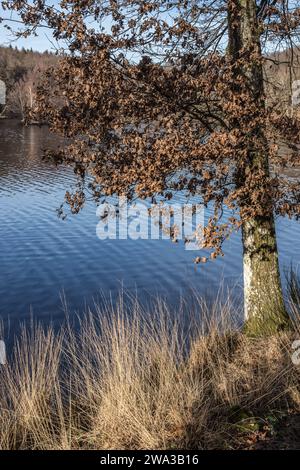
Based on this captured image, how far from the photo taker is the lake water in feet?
46.3

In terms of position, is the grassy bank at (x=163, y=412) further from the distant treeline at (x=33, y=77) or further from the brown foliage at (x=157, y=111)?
the distant treeline at (x=33, y=77)

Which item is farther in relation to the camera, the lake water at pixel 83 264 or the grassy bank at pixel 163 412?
the lake water at pixel 83 264

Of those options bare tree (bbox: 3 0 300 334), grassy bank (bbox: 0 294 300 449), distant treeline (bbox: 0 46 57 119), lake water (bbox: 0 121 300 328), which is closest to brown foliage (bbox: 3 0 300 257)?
bare tree (bbox: 3 0 300 334)

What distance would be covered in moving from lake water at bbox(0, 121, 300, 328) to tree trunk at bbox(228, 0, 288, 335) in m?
1.98

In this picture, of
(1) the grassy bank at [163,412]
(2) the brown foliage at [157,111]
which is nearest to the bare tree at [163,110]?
(2) the brown foliage at [157,111]

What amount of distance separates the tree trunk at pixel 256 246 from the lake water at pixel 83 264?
1977 mm

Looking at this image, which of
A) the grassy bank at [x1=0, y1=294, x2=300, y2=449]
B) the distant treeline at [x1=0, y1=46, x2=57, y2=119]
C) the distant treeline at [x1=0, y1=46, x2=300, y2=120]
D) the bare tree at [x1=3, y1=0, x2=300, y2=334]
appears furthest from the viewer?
the distant treeline at [x1=0, y1=46, x2=57, y2=119]

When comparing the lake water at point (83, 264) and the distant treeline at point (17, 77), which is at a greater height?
the distant treeline at point (17, 77)

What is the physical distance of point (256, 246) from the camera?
26.9ft

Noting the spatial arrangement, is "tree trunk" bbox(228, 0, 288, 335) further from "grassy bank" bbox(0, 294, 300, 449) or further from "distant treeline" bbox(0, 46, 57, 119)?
"distant treeline" bbox(0, 46, 57, 119)

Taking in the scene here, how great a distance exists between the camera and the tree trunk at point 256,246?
769 cm

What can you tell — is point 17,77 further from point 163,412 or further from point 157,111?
point 163,412

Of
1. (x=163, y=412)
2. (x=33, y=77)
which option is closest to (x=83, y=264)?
(x=163, y=412)
